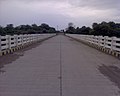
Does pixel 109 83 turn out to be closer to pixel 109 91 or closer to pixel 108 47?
pixel 109 91

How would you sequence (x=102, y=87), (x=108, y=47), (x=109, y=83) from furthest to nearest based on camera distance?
(x=108, y=47), (x=109, y=83), (x=102, y=87)

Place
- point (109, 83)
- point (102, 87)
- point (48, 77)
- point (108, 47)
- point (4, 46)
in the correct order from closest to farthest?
point (102, 87)
point (109, 83)
point (48, 77)
point (4, 46)
point (108, 47)

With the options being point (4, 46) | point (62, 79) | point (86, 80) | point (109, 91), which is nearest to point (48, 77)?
point (62, 79)

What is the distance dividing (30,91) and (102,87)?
2175 millimetres

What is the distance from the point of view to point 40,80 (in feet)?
29.2

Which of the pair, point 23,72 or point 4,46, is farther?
point 4,46

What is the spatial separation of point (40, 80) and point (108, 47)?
13.7 meters

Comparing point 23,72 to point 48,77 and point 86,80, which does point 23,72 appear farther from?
point 86,80

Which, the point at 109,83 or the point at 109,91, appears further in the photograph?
the point at 109,83

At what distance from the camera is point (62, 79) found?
9.12 m

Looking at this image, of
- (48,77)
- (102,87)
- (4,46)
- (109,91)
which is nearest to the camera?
(109,91)

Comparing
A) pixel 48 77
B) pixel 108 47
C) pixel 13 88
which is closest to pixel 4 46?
pixel 108 47

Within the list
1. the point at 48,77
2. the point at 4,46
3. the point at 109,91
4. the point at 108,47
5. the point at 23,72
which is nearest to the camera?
the point at 109,91

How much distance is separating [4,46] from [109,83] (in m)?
12.0
